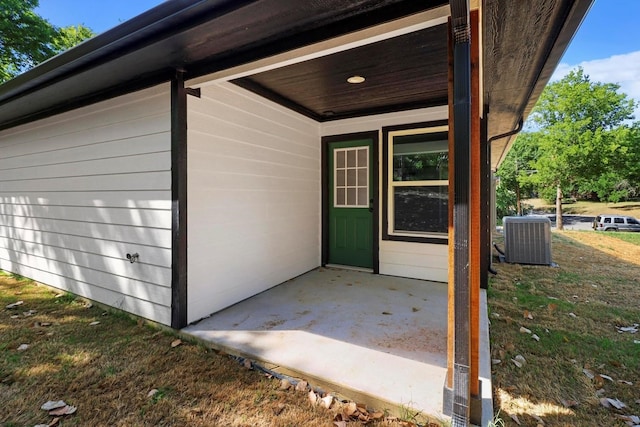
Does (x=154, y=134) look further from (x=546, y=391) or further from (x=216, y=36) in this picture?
(x=546, y=391)

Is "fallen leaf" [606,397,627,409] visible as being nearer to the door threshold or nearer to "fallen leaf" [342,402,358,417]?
"fallen leaf" [342,402,358,417]

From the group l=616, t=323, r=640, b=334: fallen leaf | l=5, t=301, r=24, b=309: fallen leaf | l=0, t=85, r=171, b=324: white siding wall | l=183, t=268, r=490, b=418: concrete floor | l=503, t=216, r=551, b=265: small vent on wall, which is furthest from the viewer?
l=503, t=216, r=551, b=265: small vent on wall

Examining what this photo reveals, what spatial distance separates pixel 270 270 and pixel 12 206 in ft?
14.0

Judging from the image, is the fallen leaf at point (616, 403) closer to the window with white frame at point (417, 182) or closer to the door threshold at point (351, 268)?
the window with white frame at point (417, 182)

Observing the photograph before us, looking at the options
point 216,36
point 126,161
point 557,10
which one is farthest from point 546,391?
point 126,161

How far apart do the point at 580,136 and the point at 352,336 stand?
13831 millimetres

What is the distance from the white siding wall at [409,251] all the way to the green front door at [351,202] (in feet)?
0.73

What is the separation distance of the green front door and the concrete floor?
0.81 meters

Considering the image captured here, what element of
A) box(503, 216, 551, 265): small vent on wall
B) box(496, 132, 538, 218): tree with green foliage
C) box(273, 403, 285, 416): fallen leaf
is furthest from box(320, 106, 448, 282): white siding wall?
box(496, 132, 538, 218): tree with green foliage

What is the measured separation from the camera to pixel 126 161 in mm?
3119

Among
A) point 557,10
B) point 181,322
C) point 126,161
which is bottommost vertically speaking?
point 181,322

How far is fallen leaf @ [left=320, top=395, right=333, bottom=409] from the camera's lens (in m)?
1.82

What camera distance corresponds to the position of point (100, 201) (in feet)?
11.1

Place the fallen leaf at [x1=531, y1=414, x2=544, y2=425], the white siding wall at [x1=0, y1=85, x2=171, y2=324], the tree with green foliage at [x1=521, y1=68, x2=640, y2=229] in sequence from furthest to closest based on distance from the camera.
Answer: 1. the tree with green foliage at [x1=521, y1=68, x2=640, y2=229]
2. the white siding wall at [x1=0, y1=85, x2=171, y2=324]
3. the fallen leaf at [x1=531, y1=414, x2=544, y2=425]
